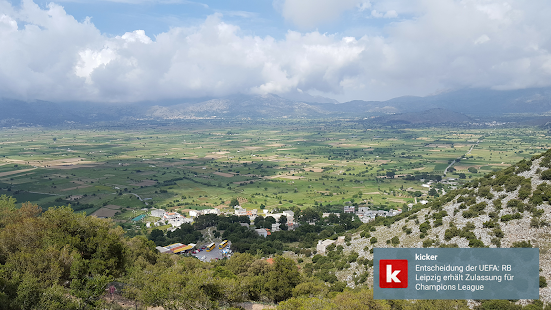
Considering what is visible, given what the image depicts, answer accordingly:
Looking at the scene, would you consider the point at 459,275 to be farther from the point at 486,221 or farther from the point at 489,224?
the point at 486,221

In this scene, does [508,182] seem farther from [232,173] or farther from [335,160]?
[335,160]

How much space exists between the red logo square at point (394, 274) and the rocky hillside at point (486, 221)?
33.1 ft

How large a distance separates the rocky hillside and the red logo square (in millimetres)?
10076

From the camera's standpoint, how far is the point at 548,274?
2436 centimetres

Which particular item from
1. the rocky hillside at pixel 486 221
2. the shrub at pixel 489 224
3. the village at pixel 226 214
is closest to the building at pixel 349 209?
the village at pixel 226 214

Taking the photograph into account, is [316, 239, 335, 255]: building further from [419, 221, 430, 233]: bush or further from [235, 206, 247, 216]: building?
[235, 206, 247, 216]: building

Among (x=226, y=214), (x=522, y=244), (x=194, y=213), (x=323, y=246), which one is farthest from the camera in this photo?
(x=194, y=213)

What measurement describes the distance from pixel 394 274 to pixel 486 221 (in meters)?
15.8

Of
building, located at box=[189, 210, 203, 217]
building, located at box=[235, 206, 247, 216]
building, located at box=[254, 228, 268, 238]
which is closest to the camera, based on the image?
building, located at box=[254, 228, 268, 238]

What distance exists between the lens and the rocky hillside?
93.3ft

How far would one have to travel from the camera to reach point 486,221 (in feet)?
104

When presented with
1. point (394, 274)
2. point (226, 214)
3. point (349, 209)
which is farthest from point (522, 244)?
point (226, 214)

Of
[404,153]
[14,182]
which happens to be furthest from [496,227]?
[404,153]

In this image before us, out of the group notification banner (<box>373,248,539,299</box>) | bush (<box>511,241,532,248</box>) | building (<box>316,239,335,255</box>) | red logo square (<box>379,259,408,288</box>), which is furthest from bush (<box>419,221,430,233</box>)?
red logo square (<box>379,259,408,288</box>)
